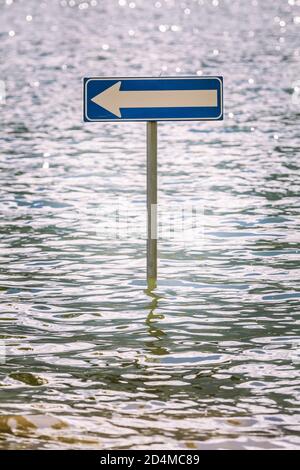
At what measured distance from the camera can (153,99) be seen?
9.05 m

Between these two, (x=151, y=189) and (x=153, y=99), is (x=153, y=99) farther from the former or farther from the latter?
(x=151, y=189)

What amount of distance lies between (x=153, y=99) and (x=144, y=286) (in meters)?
1.39

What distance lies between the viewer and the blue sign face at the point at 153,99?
354 inches

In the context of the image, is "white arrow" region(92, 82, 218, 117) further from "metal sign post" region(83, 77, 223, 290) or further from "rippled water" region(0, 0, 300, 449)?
"rippled water" region(0, 0, 300, 449)

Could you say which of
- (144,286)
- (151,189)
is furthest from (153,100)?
(144,286)

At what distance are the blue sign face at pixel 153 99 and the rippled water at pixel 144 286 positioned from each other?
1.24 m

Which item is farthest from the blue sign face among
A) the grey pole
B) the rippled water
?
the rippled water

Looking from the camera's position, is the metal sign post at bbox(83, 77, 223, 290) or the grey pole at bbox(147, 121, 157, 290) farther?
the grey pole at bbox(147, 121, 157, 290)

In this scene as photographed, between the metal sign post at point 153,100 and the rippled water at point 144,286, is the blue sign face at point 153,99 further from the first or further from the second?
the rippled water at point 144,286

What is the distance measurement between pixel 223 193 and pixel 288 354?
5.79 metres

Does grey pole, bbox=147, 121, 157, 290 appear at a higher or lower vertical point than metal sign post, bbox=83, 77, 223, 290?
lower

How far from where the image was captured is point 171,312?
887 centimetres

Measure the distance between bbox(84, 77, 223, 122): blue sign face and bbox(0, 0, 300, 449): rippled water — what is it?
1.24 metres

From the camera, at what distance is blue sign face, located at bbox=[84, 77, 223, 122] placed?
900cm
